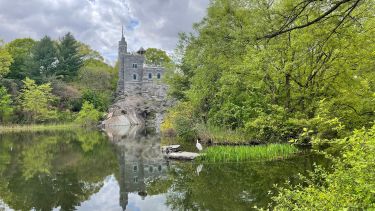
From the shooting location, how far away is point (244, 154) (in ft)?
44.7

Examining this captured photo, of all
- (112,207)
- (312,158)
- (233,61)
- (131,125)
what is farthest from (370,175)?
(131,125)

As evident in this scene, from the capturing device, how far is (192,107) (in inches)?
922

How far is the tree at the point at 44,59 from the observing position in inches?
1842

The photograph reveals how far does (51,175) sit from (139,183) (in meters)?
3.69

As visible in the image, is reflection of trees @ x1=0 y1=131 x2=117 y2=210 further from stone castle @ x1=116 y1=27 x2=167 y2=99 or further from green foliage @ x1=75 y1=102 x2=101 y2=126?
stone castle @ x1=116 y1=27 x2=167 y2=99

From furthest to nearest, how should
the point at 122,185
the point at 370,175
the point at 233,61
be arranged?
the point at 233,61, the point at 122,185, the point at 370,175

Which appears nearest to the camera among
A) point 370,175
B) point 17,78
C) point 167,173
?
point 370,175

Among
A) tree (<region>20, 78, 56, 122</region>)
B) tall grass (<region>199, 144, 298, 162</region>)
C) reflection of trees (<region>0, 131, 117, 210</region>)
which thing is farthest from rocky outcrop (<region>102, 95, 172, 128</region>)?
tall grass (<region>199, 144, 298, 162</region>)

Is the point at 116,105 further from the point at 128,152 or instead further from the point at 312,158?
the point at 312,158

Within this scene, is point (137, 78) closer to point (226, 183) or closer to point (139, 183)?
point (139, 183)

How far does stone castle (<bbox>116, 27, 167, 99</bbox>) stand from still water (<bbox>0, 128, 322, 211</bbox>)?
119ft

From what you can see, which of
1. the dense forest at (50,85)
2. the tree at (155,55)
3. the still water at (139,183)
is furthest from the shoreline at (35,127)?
the tree at (155,55)

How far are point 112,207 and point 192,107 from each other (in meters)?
14.9

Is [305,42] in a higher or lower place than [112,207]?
higher
